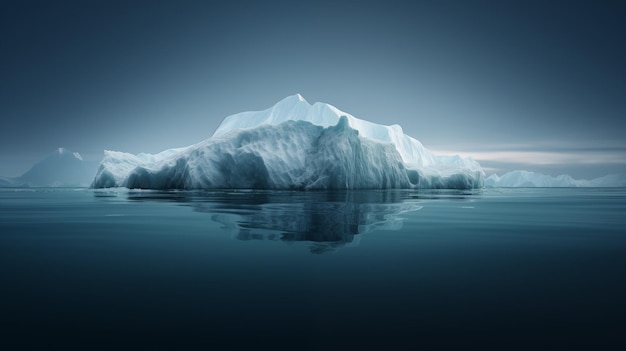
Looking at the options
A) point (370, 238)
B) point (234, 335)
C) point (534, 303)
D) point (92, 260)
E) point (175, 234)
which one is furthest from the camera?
point (175, 234)

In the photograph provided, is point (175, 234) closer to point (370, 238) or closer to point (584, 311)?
point (370, 238)

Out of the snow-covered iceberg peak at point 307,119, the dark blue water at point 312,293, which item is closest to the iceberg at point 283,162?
the dark blue water at point 312,293

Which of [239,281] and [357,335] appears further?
[239,281]

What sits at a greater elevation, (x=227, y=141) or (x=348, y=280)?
(x=227, y=141)

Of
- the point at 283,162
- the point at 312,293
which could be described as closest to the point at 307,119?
the point at 283,162

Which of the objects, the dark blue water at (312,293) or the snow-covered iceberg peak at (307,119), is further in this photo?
the snow-covered iceberg peak at (307,119)

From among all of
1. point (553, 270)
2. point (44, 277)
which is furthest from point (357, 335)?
point (44, 277)

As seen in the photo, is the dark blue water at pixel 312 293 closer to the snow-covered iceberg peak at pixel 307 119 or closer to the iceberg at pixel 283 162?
the iceberg at pixel 283 162

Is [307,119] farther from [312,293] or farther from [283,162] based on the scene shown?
[312,293]

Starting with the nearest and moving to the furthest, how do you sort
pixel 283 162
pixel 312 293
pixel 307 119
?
pixel 312 293 → pixel 283 162 → pixel 307 119

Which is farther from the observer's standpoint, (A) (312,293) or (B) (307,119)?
(B) (307,119)

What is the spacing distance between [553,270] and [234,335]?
5.42m

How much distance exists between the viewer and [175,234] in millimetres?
9961

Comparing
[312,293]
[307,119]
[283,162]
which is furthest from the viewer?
[307,119]
